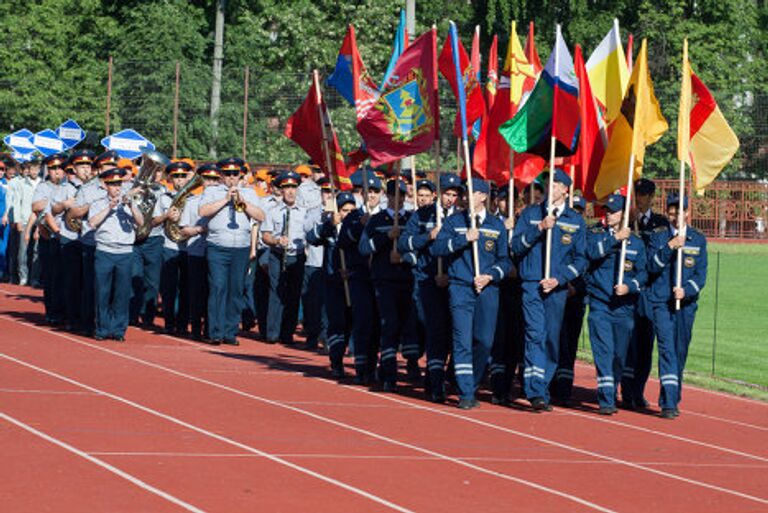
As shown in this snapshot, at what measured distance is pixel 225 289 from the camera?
19812mm

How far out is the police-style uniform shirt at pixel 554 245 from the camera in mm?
15172

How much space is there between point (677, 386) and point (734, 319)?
1277cm

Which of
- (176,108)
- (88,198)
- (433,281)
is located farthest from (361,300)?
(176,108)

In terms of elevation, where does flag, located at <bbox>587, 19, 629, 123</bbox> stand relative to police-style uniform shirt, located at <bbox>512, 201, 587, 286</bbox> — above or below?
above

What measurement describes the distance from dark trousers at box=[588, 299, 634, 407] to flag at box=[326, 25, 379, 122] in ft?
9.52

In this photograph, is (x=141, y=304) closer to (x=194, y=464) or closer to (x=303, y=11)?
(x=194, y=464)

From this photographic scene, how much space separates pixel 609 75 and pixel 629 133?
1365 mm

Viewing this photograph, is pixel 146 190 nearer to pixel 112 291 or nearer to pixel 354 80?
pixel 112 291

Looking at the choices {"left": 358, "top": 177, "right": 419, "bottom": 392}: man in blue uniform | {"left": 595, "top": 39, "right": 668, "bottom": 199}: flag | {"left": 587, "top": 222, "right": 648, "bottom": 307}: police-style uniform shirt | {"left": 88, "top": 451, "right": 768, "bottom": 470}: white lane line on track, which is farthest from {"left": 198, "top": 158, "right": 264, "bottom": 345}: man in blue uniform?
{"left": 88, "top": 451, "right": 768, "bottom": 470}: white lane line on track

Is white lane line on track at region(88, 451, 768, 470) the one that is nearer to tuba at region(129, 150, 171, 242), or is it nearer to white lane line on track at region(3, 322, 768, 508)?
white lane line on track at region(3, 322, 768, 508)

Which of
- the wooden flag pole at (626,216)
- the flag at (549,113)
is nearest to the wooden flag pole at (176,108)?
the flag at (549,113)

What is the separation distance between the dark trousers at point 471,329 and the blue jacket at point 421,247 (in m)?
0.44

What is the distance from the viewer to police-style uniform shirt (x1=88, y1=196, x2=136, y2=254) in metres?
19.3

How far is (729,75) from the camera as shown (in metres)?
59.9
